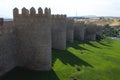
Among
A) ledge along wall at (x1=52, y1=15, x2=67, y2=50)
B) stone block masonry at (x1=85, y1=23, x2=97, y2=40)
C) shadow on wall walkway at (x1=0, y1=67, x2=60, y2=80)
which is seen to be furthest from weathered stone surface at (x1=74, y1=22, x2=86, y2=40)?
shadow on wall walkway at (x1=0, y1=67, x2=60, y2=80)

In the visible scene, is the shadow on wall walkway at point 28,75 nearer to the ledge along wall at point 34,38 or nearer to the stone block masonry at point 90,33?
the ledge along wall at point 34,38

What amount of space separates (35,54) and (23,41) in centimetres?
181

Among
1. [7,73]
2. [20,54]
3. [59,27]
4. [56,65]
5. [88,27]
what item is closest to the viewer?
[7,73]

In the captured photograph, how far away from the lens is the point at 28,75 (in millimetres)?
23859

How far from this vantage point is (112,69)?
3050 centimetres

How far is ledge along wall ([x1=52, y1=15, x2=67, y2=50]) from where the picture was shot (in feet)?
123

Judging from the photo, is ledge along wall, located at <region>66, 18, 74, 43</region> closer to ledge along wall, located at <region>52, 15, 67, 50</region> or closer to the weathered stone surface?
the weathered stone surface

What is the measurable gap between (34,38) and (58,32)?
13.3 m

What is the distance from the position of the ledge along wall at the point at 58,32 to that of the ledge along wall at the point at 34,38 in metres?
12.3

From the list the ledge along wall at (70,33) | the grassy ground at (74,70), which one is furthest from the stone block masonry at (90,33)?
the grassy ground at (74,70)

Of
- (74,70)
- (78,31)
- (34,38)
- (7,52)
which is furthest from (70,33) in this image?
(7,52)

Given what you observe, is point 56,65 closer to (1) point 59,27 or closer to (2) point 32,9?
(2) point 32,9

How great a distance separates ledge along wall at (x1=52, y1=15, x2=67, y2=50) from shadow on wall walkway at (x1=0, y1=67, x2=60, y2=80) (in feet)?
40.9

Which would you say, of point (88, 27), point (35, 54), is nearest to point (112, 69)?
point (35, 54)
